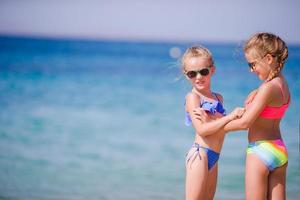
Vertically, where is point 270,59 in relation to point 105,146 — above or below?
below

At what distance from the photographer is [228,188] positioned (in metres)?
7.74

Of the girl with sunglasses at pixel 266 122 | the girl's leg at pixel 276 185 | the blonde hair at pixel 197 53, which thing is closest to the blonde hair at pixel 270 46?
the girl with sunglasses at pixel 266 122

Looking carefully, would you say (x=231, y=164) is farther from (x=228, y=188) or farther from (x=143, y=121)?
(x=143, y=121)

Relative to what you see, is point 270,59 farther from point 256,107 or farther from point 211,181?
point 211,181

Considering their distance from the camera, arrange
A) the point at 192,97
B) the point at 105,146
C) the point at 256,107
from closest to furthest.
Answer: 1. the point at 256,107
2. the point at 192,97
3. the point at 105,146

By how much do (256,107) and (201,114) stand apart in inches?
15.5

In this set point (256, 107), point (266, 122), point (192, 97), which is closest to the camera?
point (256, 107)

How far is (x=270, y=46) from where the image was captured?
3.86 m

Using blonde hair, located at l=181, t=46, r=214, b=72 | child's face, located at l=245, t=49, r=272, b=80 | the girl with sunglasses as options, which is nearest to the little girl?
blonde hair, located at l=181, t=46, r=214, b=72

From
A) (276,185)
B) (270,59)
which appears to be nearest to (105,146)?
(276,185)

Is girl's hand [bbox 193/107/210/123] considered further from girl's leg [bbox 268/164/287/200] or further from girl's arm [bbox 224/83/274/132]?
Result: girl's leg [bbox 268/164/287/200]

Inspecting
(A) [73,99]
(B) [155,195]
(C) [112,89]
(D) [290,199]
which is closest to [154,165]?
(B) [155,195]

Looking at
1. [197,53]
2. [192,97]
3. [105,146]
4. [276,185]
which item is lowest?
[276,185]

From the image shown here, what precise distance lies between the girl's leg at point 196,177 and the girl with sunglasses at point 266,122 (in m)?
0.29
